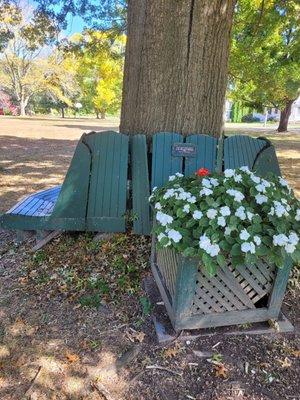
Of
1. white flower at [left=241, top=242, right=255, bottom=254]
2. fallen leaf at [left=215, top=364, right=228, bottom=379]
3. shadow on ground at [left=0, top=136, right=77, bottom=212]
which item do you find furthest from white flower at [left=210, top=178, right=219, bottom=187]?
shadow on ground at [left=0, top=136, right=77, bottom=212]

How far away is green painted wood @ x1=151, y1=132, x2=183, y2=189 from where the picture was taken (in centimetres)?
307

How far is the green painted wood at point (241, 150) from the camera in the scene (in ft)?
10.7

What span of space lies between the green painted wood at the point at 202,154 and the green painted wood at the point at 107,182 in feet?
1.89

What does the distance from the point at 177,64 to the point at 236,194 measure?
4.81ft

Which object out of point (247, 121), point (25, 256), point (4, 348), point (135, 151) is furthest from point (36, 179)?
point (247, 121)

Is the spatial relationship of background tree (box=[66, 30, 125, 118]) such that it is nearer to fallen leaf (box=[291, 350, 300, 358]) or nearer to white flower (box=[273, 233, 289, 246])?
white flower (box=[273, 233, 289, 246])

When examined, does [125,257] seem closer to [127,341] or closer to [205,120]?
[127,341]

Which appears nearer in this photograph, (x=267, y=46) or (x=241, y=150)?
(x=241, y=150)

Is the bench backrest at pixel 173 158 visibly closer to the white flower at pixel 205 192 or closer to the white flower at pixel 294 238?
the white flower at pixel 205 192

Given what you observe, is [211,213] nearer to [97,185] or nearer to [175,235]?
[175,235]

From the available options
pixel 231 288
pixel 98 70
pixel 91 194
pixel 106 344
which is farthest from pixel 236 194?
pixel 98 70

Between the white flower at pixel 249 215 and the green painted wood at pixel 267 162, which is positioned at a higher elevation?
the green painted wood at pixel 267 162

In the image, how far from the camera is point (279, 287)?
2.28 metres

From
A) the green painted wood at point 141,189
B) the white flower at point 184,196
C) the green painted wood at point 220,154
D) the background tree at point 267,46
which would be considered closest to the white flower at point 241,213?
the white flower at point 184,196
